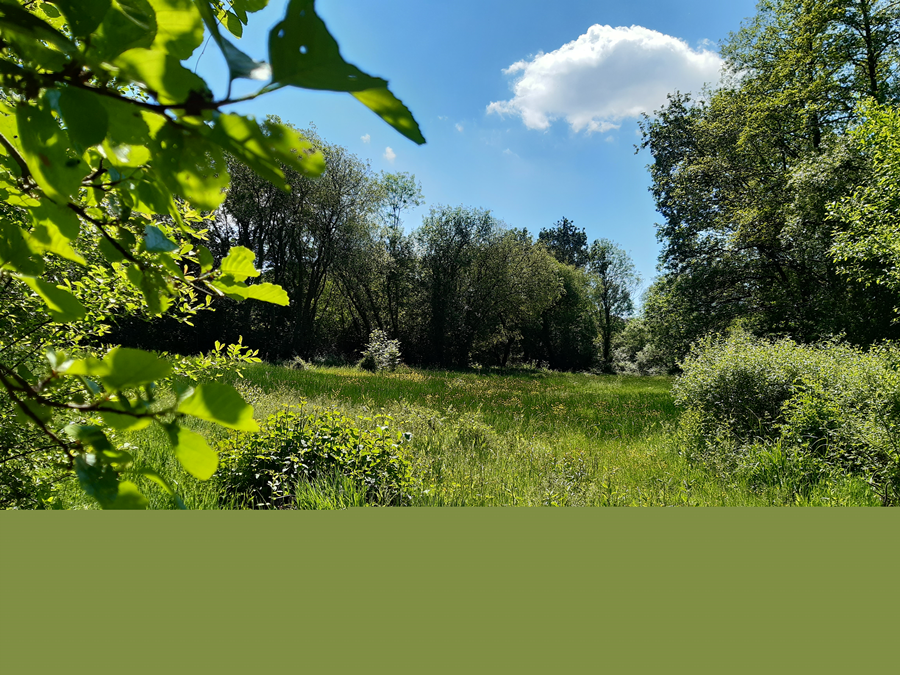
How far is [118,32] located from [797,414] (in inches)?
258

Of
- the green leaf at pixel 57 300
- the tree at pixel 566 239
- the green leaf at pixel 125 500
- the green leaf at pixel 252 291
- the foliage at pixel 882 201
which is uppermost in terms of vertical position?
the tree at pixel 566 239

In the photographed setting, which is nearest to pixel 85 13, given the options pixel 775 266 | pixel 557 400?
pixel 557 400

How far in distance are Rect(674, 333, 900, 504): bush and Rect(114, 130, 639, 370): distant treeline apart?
17553mm

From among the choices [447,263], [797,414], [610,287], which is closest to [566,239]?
[610,287]

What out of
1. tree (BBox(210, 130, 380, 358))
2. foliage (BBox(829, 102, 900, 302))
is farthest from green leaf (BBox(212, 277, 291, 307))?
tree (BBox(210, 130, 380, 358))

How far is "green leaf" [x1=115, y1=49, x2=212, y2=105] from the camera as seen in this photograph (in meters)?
0.36

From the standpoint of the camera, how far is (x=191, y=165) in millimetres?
411

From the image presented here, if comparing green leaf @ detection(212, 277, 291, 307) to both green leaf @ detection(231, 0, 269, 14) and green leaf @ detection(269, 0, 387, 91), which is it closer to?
green leaf @ detection(269, 0, 387, 91)

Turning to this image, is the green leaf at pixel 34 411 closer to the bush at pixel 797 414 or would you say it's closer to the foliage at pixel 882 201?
the bush at pixel 797 414

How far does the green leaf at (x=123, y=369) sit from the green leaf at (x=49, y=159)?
0.59 ft

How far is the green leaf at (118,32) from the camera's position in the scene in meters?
0.37

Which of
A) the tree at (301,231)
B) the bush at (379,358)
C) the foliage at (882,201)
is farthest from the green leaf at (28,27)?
the tree at (301,231)

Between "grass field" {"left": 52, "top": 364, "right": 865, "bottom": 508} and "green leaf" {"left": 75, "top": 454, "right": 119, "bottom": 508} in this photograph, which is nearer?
"green leaf" {"left": 75, "top": 454, "right": 119, "bottom": 508}

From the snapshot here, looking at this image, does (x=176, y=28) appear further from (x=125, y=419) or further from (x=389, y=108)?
(x=125, y=419)
